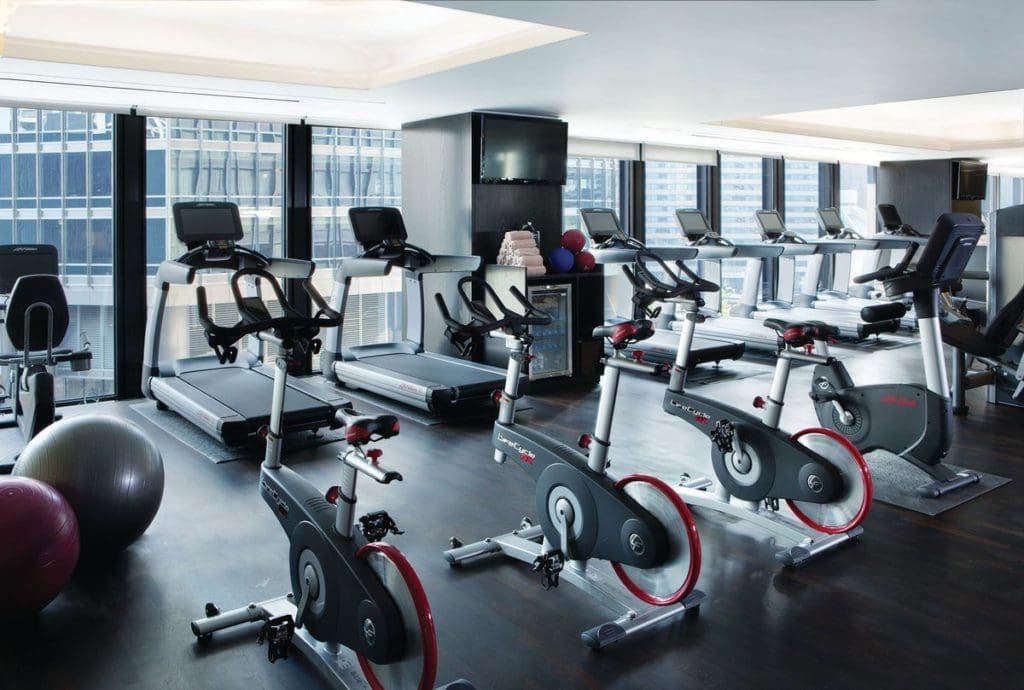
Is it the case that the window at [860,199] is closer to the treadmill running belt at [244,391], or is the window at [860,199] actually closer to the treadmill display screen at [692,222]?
the treadmill display screen at [692,222]

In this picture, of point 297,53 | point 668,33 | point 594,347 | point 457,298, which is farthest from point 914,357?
point 297,53

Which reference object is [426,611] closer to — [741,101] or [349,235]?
[741,101]

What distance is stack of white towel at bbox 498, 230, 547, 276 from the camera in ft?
20.4

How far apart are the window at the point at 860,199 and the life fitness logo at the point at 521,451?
924cm

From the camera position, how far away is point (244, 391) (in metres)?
5.24

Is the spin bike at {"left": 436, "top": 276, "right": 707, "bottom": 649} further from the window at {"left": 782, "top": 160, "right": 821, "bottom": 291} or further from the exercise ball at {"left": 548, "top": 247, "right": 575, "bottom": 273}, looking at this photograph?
the window at {"left": 782, "top": 160, "right": 821, "bottom": 291}

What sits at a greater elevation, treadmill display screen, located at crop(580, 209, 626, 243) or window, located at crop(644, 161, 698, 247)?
window, located at crop(644, 161, 698, 247)

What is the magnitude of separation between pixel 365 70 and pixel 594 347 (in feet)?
8.70

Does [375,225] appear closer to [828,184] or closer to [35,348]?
[35,348]

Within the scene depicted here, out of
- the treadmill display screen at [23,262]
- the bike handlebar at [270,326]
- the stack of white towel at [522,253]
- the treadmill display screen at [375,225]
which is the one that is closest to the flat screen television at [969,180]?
the stack of white towel at [522,253]

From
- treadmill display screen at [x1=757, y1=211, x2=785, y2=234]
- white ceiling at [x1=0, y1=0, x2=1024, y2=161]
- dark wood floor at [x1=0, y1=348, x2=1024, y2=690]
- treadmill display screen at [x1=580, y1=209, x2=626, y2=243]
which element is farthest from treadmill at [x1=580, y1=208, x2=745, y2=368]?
dark wood floor at [x1=0, y1=348, x2=1024, y2=690]

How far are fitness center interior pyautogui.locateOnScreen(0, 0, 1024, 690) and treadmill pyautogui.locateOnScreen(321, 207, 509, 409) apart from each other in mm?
30

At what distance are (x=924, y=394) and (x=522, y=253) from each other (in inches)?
122

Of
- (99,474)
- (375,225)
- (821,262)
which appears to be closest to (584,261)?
(375,225)
